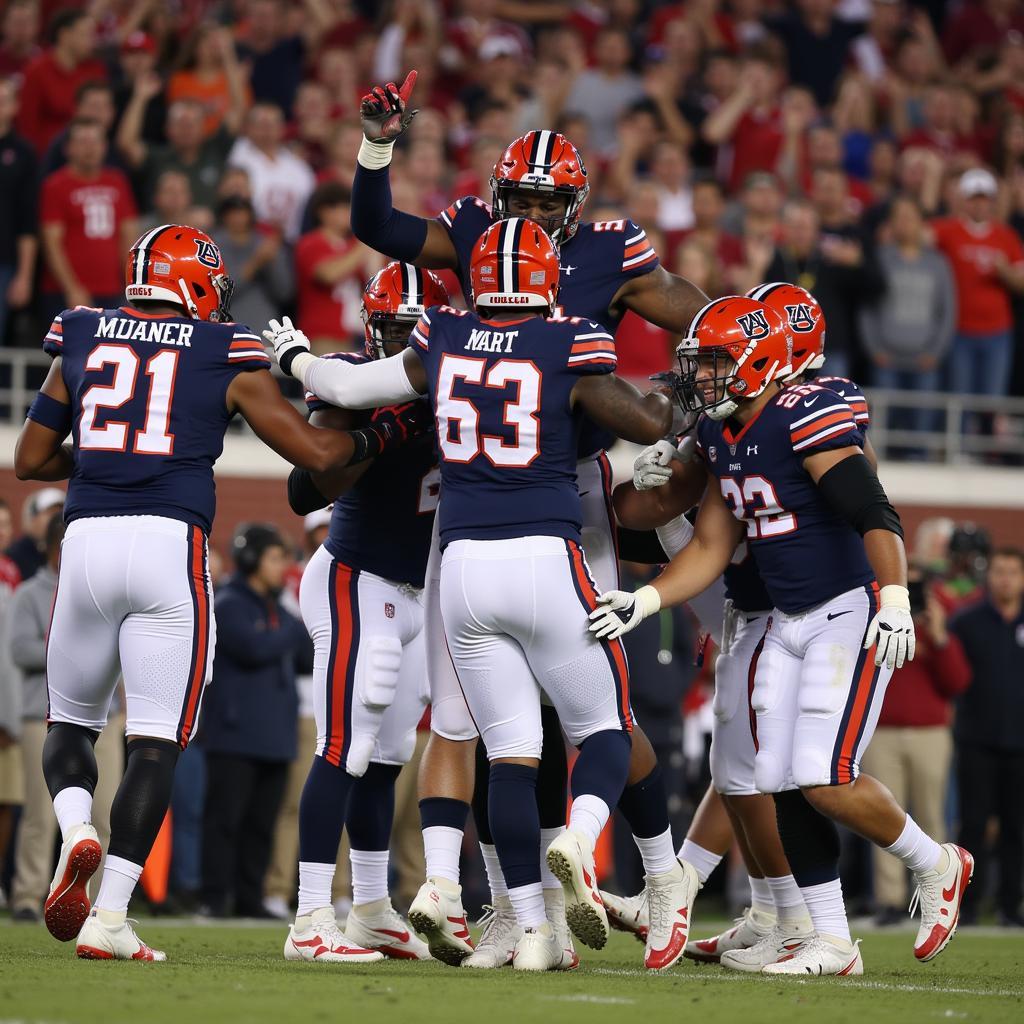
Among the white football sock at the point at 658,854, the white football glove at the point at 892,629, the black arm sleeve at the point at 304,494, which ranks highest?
the black arm sleeve at the point at 304,494

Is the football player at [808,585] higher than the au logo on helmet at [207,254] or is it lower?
lower

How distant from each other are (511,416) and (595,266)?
98 centimetres

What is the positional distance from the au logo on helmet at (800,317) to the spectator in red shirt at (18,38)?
28.5 ft

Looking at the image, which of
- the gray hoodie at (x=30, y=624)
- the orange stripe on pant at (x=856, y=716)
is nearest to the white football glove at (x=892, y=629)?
the orange stripe on pant at (x=856, y=716)

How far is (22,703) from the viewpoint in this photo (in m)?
9.72

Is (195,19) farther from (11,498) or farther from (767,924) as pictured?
(767,924)

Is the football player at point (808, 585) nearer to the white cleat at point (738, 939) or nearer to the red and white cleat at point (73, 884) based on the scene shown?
the white cleat at point (738, 939)

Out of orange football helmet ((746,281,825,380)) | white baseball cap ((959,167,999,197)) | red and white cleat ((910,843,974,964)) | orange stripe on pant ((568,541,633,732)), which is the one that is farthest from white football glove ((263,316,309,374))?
white baseball cap ((959,167,999,197))

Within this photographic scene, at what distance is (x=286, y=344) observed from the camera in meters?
6.72

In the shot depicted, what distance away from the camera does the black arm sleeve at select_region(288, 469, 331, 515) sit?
6551 millimetres

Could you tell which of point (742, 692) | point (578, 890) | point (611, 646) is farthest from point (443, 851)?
point (742, 692)

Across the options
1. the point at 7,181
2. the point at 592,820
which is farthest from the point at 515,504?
the point at 7,181

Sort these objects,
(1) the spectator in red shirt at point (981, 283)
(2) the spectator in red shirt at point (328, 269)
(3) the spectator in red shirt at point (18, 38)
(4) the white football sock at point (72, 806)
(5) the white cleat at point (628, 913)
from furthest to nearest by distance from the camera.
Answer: (1) the spectator in red shirt at point (981, 283), (3) the spectator in red shirt at point (18, 38), (2) the spectator in red shirt at point (328, 269), (5) the white cleat at point (628, 913), (4) the white football sock at point (72, 806)

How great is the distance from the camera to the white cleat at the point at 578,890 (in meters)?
5.54
